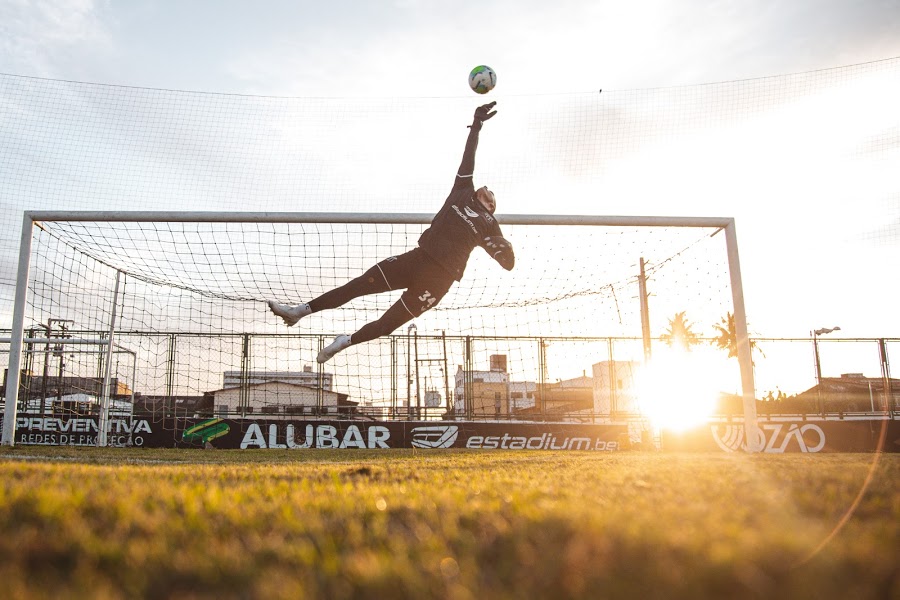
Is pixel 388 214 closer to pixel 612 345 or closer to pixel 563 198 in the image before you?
pixel 563 198

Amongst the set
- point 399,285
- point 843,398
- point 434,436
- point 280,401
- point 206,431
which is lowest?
point 434,436

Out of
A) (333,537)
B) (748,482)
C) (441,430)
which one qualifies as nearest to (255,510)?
(333,537)

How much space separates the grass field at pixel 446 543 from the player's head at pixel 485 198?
558 centimetres

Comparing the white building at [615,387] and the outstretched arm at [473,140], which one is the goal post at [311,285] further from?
the outstretched arm at [473,140]

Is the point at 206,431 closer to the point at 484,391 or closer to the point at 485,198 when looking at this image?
the point at 484,391

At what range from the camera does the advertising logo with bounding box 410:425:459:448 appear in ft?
51.2

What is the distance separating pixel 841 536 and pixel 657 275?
13708 mm

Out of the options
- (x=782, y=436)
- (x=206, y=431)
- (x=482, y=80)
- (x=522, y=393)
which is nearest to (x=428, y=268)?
(x=482, y=80)

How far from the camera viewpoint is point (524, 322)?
16.0m

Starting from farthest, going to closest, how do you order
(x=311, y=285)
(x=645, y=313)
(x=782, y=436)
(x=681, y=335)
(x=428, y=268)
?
(x=681, y=335) < (x=645, y=313) < (x=782, y=436) < (x=311, y=285) < (x=428, y=268)

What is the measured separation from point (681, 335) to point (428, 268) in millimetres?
12546

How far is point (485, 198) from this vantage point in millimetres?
8133

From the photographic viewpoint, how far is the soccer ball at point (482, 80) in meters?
8.76

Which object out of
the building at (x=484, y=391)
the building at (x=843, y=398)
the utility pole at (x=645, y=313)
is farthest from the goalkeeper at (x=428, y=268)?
the building at (x=843, y=398)
